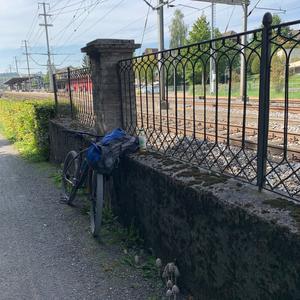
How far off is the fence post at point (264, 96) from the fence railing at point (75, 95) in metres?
3.91

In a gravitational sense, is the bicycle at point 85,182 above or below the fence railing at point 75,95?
below

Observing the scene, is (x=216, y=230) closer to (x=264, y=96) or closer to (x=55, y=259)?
(x=264, y=96)

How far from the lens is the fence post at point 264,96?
2359mm

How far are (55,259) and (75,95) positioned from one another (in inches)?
167

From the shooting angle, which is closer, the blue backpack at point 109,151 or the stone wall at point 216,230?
the stone wall at point 216,230

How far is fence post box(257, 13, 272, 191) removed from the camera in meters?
2.36

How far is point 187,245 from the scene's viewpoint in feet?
9.86

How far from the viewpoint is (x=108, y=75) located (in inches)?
194

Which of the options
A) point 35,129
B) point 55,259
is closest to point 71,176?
point 55,259

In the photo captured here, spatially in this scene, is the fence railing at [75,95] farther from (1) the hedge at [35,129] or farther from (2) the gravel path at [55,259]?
(2) the gravel path at [55,259]

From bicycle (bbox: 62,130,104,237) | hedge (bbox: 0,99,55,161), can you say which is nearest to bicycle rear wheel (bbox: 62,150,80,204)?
bicycle (bbox: 62,130,104,237)

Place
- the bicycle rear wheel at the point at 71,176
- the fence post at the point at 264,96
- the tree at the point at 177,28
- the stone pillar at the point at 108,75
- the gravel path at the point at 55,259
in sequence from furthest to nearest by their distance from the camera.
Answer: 1. the tree at the point at 177,28
2. the bicycle rear wheel at the point at 71,176
3. the stone pillar at the point at 108,75
4. the gravel path at the point at 55,259
5. the fence post at the point at 264,96

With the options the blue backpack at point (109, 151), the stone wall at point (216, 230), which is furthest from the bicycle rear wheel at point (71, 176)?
the stone wall at point (216, 230)

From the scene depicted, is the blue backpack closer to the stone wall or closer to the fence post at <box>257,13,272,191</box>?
the stone wall
